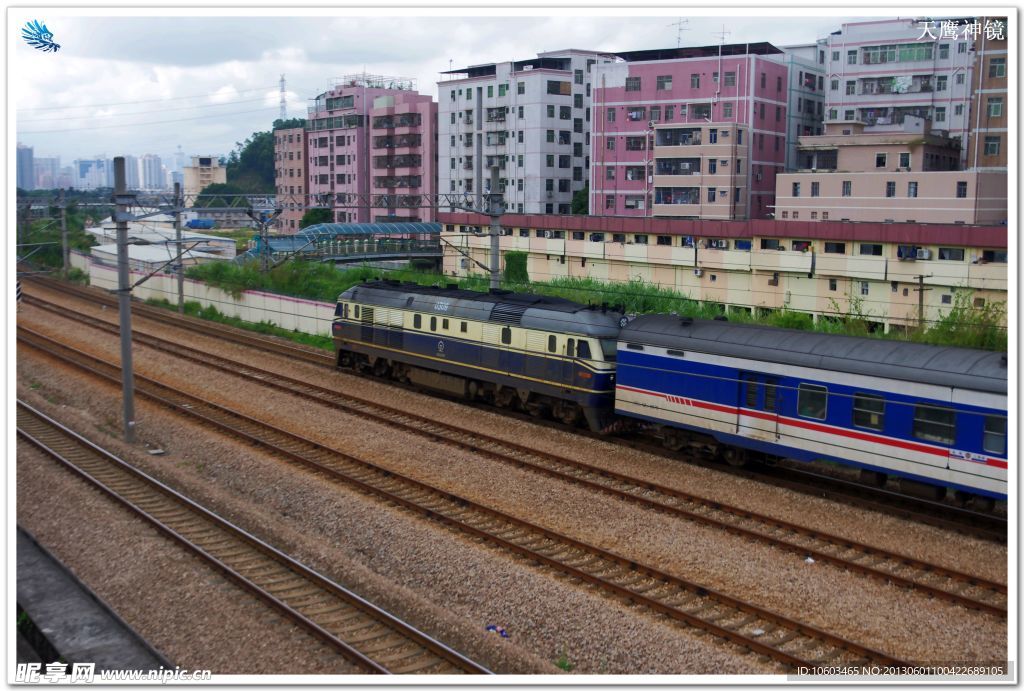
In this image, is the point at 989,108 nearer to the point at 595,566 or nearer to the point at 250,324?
the point at 250,324

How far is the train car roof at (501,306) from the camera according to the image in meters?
22.8

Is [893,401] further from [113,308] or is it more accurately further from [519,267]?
[113,308]

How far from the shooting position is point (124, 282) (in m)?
22.4

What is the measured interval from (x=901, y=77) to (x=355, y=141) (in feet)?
153

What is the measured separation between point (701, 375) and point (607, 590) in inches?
278

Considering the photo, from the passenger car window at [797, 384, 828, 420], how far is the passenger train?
0.07 feet

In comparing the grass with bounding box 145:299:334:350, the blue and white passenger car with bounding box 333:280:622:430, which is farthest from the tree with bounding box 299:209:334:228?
the blue and white passenger car with bounding box 333:280:622:430

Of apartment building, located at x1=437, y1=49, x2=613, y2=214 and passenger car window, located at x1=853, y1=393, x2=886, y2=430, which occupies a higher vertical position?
apartment building, located at x1=437, y1=49, x2=613, y2=214

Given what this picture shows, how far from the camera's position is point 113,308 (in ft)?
158

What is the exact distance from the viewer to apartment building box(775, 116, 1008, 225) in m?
44.3

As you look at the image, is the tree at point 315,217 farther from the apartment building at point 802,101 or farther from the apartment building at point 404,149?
the apartment building at point 802,101

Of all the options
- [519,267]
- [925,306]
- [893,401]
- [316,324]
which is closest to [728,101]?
[519,267]

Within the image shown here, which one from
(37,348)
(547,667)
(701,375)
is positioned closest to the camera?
(547,667)

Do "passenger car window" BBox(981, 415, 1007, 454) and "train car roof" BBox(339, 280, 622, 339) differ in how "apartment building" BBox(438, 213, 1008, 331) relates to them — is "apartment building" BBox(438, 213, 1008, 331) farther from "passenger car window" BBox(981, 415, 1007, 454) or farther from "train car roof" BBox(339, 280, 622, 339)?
"passenger car window" BBox(981, 415, 1007, 454)
